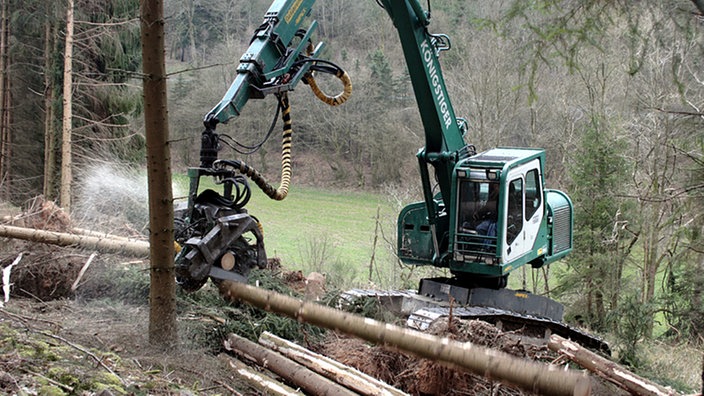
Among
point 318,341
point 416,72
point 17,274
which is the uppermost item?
point 416,72

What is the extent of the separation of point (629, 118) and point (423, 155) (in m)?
11.5

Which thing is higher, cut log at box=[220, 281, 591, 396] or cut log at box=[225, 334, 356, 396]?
cut log at box=[220, 281, 591, 396]

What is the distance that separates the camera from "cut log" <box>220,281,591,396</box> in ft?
10.5

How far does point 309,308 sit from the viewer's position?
436 cm

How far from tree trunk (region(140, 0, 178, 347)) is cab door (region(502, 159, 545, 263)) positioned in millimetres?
4434

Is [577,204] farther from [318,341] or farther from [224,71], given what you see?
[224,71]

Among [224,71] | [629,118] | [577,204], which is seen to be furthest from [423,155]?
[224,71]

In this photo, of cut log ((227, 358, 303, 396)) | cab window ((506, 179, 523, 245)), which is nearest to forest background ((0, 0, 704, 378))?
cab window ((506, 179, 523, 245))

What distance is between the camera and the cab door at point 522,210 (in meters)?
8.13

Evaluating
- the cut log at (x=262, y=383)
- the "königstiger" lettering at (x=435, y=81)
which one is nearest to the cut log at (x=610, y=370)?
the cut log at (x=262, y=383)

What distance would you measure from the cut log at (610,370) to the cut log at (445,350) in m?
2.59

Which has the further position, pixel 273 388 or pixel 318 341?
pixel 318 341

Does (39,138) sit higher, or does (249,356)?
(39,138)

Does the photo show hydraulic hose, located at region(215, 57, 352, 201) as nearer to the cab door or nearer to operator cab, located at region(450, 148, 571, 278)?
operator cab, located at region(450, 148, 571, 278)
